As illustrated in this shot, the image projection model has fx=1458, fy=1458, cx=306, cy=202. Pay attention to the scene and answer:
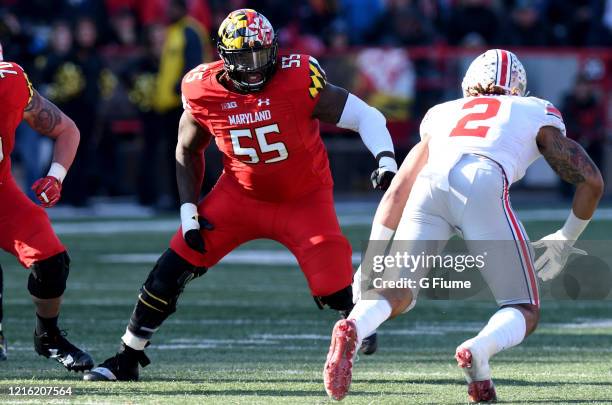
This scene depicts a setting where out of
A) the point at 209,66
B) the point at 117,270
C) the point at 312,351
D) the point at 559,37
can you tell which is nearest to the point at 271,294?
the point at 117,270

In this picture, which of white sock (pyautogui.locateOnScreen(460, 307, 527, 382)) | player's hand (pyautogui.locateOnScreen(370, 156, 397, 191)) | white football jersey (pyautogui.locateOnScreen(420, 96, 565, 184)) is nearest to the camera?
white sock (pyautogui.locateOnScreen(460, 307, 527, 382))

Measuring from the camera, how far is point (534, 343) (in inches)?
284

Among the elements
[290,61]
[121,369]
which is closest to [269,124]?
[290,61]

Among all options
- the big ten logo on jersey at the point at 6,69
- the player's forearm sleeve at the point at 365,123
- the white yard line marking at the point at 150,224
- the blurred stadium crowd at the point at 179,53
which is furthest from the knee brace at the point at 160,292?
the blurred stadium crowd at the point at 179,53

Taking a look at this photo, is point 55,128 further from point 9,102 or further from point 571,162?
point 571,162

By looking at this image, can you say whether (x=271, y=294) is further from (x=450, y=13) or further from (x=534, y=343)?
(x=450, y=13)

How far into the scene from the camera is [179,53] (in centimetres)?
1356

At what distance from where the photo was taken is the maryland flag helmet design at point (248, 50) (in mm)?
5996

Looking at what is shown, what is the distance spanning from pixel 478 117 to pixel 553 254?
0.65 m

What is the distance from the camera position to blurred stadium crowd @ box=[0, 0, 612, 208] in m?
13.8

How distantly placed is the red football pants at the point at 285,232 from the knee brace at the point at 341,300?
0.03 meters

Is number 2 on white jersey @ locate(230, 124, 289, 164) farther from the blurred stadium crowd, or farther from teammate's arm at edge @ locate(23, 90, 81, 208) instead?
the blurred stadium crowd

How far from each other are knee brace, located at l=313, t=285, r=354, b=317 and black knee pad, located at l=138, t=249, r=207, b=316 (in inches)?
22.2

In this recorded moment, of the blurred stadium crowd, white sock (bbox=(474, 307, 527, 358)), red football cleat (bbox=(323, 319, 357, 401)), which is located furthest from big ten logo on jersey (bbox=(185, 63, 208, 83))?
the blurred stadium crowd
